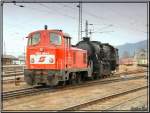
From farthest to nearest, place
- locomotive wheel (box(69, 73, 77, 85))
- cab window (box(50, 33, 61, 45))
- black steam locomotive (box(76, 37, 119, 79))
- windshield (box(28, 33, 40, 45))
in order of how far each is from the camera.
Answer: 1. black steam locomotive (box(76, 37, 119, 79))
2. locomotive wheel (box(69, 73, 77, 85))
3. windshield (box(28, 33, 40, 45))
4. cab window (box(50, 33, 61, 45))

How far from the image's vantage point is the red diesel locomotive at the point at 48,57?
19.5 metres

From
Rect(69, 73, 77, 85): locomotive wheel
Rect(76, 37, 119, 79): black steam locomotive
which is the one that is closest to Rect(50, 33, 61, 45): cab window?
Rect(69, 73, 77, 85): locomotive wheel

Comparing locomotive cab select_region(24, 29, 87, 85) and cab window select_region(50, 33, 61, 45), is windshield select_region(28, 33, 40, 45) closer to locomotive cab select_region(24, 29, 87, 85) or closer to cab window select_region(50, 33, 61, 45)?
locomotive cab select_region(24, 29, 87, 85)

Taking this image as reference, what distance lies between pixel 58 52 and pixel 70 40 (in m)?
1.76

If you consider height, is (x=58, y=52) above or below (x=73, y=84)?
above

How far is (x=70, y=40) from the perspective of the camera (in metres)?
21.1

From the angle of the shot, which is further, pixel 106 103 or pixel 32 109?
pixel 106 103

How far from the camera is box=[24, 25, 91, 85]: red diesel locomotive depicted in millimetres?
19516

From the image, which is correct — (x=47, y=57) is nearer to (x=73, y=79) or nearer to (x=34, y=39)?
(x=34, y=39)

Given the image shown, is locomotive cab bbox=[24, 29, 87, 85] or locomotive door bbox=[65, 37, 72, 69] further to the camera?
locomotive door bbox=[65, 37, 72, 69]

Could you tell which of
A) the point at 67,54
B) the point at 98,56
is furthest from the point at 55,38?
the point at 98,56

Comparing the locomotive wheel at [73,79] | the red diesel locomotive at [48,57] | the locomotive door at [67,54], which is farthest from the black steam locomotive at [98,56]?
the red diesel locomotive at [48,57]

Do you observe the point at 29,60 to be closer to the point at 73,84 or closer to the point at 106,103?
the point at 73,84

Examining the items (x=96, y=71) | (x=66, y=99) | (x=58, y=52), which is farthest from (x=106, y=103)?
(x=96, y=71)
